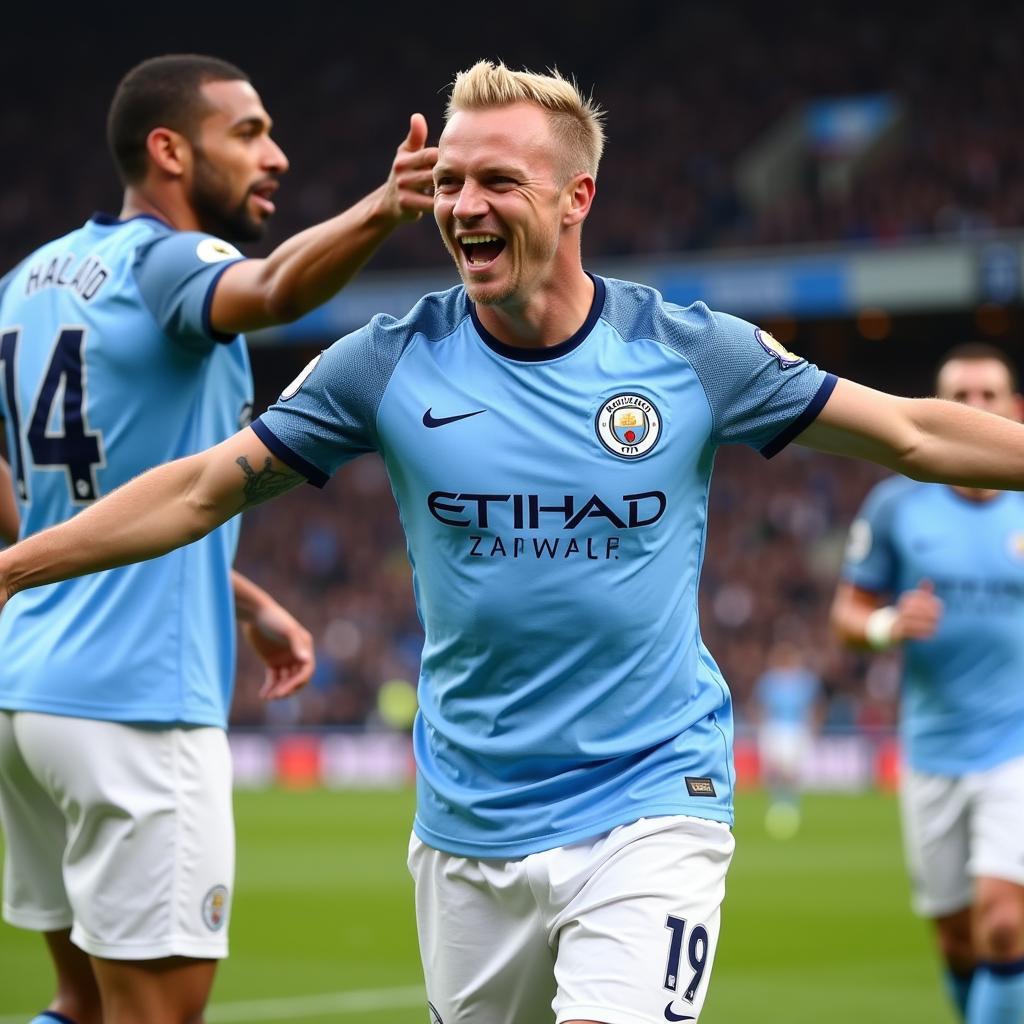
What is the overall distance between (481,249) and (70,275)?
135 centimetres

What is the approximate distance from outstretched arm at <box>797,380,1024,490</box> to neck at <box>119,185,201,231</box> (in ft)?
6.50

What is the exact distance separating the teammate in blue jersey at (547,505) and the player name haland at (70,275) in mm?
994

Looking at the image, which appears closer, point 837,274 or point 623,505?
point 623,505

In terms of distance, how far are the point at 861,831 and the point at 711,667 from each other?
16620 millimetres

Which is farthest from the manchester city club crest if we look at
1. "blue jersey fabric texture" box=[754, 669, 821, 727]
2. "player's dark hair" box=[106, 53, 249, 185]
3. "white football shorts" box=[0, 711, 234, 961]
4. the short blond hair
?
"blue jersey fabric texture" box=[754, 669, 821, 727]

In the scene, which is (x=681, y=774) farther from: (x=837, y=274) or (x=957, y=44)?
(x=957, y=44)

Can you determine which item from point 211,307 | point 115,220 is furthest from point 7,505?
point 211,307

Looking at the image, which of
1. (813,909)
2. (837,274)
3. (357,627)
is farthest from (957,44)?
(813,909)

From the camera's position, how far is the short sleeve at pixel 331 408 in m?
3.79

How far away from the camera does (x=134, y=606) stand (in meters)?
4.49

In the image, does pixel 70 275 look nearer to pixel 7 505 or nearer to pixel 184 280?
pixel 184 280

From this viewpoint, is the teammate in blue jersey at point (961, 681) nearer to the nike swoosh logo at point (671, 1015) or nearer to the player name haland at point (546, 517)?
the player name haland at point (546, 517)

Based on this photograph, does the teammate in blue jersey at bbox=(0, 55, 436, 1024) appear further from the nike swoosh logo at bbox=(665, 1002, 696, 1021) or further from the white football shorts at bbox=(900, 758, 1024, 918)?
the white football shorts at bbox=(900, 758, 1024, 918)

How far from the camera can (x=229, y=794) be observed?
461cm
